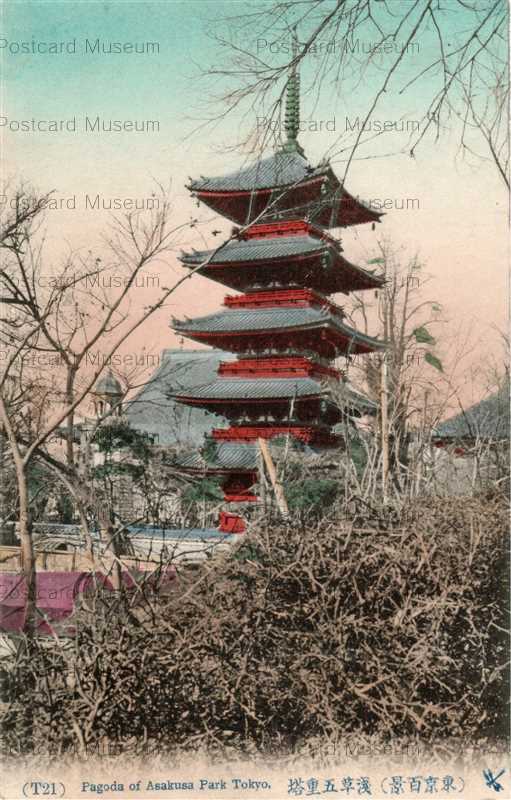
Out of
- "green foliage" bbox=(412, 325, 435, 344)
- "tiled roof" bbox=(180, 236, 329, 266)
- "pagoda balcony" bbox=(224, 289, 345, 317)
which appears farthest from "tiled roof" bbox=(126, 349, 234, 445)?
"green foliage" bbox=(412, 325, 435, 344)

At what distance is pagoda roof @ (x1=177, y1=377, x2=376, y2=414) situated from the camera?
585 inches

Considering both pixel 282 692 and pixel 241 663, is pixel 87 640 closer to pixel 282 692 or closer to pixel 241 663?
pixel 241 663

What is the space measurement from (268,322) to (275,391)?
1.36m

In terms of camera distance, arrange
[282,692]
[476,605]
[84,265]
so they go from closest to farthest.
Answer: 1. [282,692]
2. [476,605]
3. [84,265]

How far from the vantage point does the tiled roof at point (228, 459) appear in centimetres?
1513

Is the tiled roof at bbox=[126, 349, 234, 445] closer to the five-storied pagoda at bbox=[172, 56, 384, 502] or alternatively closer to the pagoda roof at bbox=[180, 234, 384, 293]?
the five-storied pagoda at bbox=[172, 56, 384, 502]

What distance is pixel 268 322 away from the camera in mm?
15539

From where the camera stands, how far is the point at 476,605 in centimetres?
316

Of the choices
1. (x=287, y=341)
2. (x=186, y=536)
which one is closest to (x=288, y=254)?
(x=287, y=341)

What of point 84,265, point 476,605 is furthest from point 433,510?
point 84,265

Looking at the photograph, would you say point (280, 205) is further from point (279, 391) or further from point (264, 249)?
point (279, 391)

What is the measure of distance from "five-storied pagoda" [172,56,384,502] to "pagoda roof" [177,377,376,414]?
0.02m

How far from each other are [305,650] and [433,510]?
2.93 ft

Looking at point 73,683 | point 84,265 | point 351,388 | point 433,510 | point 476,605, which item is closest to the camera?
point 73,683
